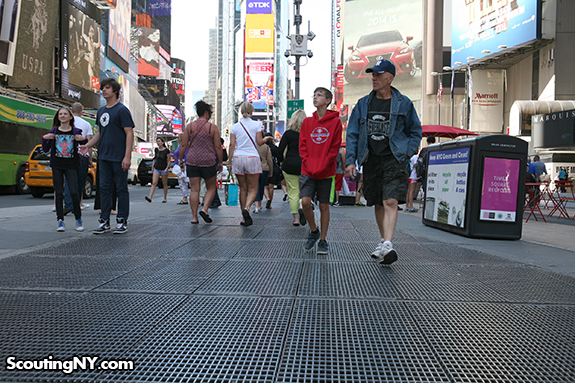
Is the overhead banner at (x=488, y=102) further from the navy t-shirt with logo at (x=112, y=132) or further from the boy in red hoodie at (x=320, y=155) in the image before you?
the navy t-shirt with logo at (x=112, y=132)

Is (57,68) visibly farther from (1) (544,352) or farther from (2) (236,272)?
(1) (544,352)

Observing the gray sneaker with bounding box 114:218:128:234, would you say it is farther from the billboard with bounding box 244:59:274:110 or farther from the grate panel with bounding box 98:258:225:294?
the billboard with bounding box 244:59:274:110

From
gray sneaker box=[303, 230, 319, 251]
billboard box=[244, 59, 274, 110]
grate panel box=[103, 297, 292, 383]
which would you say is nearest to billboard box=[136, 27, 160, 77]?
billboard box=[244, 59, 274, 110]

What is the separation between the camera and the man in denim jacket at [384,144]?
14.7 feet

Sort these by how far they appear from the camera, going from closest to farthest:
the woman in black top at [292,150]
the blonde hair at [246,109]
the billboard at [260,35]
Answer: the woman in black top at [292,150]
the blonde hair at [246,109]
the billboard at [260,35]

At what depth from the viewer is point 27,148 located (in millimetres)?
17922

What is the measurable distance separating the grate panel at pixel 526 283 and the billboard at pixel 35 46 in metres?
28.0

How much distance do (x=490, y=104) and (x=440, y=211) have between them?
1367 inches

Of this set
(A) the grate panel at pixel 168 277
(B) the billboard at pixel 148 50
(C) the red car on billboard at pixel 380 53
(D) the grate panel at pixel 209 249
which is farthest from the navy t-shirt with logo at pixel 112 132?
(B) the billboard at pixel 148 50

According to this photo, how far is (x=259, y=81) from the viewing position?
461ft

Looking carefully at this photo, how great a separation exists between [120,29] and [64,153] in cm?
6116

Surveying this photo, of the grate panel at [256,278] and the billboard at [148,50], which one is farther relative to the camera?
the billboard at [148,50]

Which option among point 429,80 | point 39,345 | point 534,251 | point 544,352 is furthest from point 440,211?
point 429,80

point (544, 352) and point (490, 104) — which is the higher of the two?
point (490, 104)
